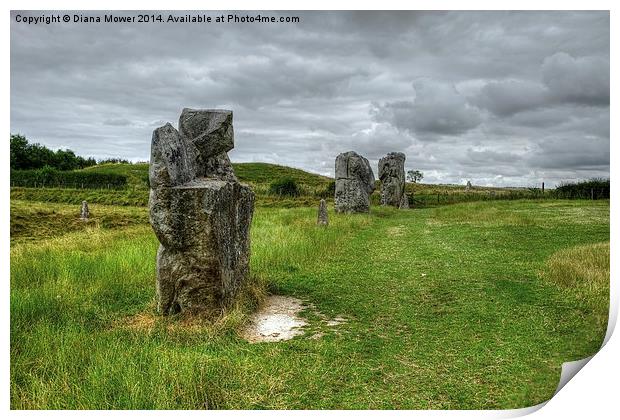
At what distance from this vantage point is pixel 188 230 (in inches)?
273

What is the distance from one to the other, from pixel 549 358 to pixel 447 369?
134 cm

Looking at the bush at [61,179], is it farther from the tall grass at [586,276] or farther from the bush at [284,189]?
the tall grass at [586,276]

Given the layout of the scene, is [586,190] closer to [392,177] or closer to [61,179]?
[392,177]

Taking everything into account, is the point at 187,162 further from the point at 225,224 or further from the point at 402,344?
the point at 402,344

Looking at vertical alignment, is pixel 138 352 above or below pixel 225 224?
below

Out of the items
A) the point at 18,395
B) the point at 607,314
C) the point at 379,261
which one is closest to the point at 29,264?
the point at 18,395

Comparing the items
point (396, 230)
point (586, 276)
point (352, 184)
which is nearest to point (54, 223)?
point (352, 184)

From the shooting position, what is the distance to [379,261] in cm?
1302

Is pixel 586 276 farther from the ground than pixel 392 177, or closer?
closer

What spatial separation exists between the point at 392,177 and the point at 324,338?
32.0 metres

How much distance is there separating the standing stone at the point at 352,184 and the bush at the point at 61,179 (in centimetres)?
3644

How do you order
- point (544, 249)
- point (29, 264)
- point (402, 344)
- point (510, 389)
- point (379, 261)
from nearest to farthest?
point (510, 389)
point (402, 344)
point (29, 264)
point (379, 261)
point (544, 249)

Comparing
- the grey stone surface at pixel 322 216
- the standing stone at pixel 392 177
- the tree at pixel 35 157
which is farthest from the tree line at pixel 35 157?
the grey stone surface at pixel 322 216

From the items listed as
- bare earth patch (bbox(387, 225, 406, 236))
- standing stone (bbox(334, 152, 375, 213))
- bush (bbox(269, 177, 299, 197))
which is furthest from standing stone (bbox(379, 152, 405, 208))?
bush (bbox(269, 177, 299, 197))
